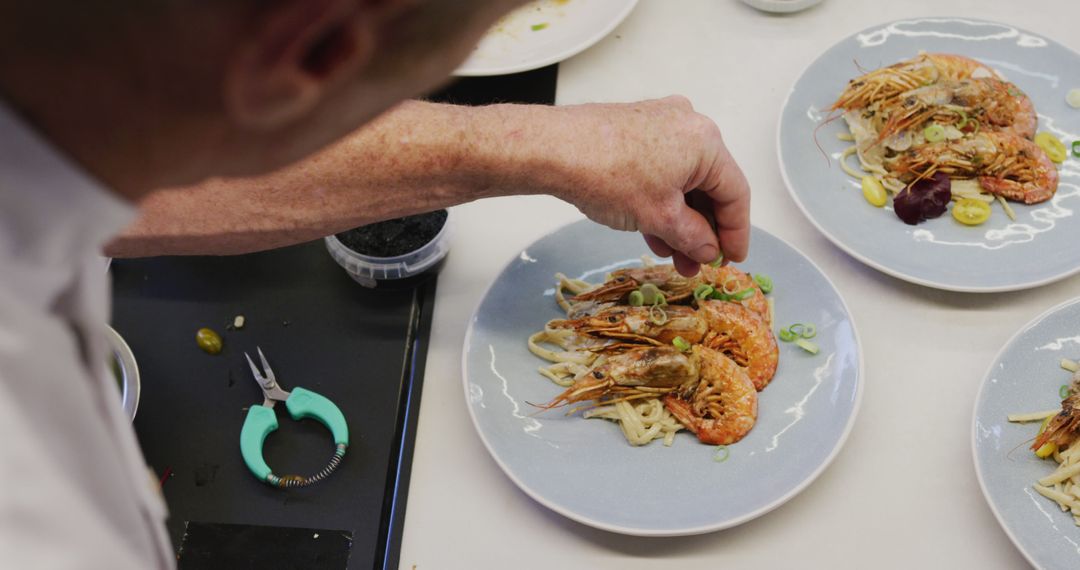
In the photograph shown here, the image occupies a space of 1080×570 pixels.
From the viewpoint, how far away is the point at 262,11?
448 millimetres

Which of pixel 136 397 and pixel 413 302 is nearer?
pixel 136 397

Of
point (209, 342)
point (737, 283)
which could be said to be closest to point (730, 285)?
point (737, 283)

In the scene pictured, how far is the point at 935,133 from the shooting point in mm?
1815

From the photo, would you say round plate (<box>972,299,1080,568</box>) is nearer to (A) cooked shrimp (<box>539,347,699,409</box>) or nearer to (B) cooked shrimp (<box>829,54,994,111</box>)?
(A) cooked shrimp (<box>539,347,699,409</box>)

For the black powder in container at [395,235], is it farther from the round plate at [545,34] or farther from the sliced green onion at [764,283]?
the sliced green onion at [764,283]

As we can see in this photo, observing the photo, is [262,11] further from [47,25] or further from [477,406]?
[477,406]

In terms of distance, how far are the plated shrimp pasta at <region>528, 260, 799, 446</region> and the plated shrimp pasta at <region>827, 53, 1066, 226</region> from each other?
37 centimetres

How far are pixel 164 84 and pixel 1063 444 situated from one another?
1.37 m

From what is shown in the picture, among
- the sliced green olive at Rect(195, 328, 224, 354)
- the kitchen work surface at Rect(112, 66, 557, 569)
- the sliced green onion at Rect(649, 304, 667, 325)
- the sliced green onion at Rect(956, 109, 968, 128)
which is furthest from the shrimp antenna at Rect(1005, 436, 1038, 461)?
the sliced green olive at Rect(195, 328, 224, 354)

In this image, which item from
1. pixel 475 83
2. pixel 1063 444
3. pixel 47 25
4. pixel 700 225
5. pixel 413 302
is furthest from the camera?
pixel 475 83

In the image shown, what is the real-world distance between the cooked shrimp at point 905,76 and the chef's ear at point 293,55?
154cm

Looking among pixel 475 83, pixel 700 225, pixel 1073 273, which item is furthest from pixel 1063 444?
pixel 475 83

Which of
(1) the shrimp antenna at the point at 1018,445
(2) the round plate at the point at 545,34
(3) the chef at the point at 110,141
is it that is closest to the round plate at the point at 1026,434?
(1) the shrimp antenna at the point at 1018,445

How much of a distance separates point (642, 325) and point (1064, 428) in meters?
0.65
